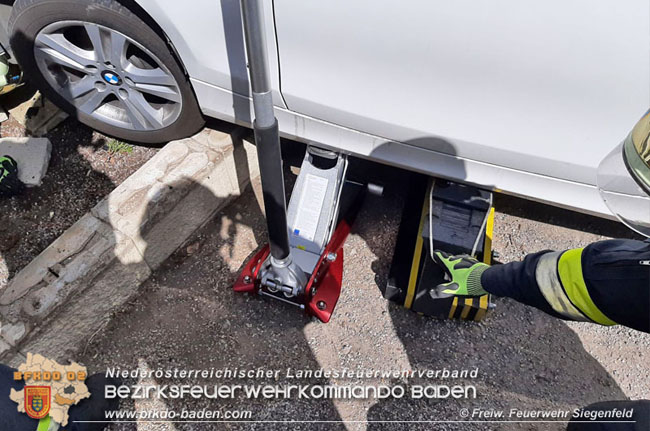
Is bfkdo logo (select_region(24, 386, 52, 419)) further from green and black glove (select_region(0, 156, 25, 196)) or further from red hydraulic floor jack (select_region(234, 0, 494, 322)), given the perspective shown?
green and black glove (select_region(0, 156, 25, 196))

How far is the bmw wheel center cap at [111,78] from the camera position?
88.0 inches

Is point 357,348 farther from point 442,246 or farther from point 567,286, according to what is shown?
point 567,286

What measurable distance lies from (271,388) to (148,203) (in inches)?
40.5

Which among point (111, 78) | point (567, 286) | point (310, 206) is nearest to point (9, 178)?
point (111, 78)

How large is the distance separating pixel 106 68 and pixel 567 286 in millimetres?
2150

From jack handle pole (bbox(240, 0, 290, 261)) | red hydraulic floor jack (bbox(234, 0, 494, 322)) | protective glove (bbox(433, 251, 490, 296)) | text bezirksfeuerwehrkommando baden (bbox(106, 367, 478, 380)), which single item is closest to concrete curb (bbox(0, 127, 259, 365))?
text bezirksfeuerwehrkommando baden (bbox(106, 367, 478, 380))

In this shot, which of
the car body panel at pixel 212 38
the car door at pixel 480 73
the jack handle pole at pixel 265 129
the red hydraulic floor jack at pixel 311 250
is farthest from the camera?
the red hydraulic floor jack at pixel 311 250

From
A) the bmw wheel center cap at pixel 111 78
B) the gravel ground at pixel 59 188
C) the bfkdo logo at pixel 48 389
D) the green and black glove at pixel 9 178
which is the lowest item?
the bfkdo logo at pixel 48 389

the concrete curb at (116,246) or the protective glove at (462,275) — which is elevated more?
the concrete curb at (116,246)

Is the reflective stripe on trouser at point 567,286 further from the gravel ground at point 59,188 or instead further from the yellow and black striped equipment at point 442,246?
the gravel ground at point 59,188

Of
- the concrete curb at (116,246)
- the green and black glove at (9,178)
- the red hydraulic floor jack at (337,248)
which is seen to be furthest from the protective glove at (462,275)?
the green and black glove at (9,178)

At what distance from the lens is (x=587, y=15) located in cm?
149

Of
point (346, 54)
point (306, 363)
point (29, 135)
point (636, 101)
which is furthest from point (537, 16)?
point (29, 135)

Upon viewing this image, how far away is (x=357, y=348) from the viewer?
7.45 feet
